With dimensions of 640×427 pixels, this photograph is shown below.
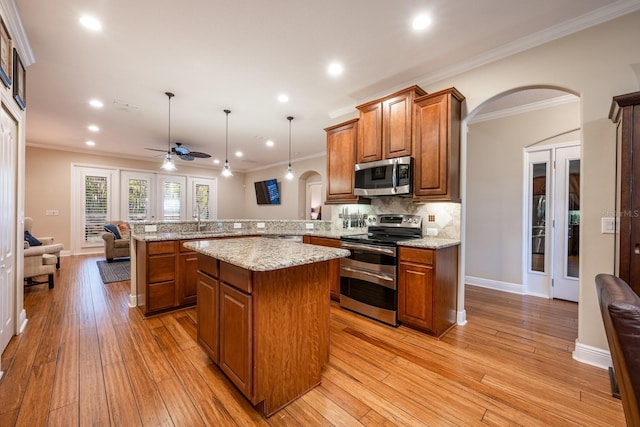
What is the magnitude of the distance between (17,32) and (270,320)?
327 cm

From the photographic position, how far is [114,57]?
9.37 feet

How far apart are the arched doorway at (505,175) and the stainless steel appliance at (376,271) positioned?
100 centimetres

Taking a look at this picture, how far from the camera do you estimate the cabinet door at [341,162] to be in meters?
3.72

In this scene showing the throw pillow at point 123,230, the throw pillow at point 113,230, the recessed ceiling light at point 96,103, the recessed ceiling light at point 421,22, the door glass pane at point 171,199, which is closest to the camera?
the recessed ceiling light at point 421,22

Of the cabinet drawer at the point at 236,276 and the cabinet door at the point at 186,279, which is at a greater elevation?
the cabinet drawer at the point at 236,276

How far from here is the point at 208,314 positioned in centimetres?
207

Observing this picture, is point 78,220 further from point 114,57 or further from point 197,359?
point 197,359

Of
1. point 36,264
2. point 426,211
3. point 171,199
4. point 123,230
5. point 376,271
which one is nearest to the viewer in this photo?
point 376,271

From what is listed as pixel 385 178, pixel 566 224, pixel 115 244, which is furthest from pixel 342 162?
pixel 115 244

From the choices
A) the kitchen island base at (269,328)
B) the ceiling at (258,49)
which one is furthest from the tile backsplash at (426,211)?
the kitchen island base at (269,328)

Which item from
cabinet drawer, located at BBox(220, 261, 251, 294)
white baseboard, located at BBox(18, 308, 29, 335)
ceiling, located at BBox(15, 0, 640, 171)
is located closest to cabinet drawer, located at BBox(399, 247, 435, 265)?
cabinet drawer, located at BBox(220, 261, 251, 294)

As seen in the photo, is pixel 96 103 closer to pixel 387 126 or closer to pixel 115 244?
pixel 115 244

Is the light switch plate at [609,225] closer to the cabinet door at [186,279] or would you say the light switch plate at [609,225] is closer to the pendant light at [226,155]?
the cabinet door at [186,279]

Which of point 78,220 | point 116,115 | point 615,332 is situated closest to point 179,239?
point 116,115
